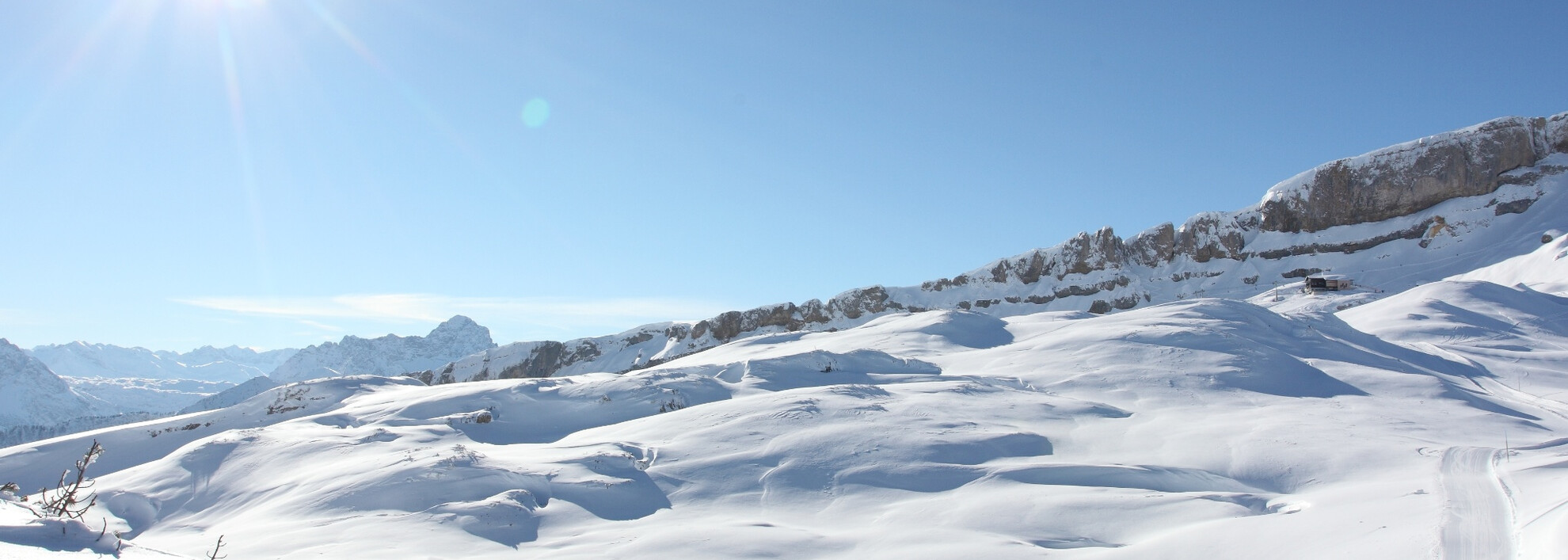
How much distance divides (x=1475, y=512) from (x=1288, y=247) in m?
80.7

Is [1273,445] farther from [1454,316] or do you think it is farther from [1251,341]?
[1454,316]

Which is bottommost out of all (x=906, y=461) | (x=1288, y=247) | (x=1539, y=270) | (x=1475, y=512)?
(x=1475, y=512)

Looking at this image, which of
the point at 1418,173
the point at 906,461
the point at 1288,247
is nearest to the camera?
the point at 906,461

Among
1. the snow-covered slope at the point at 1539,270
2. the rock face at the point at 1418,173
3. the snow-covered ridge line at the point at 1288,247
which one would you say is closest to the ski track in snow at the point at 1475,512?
the snow-covered slope at the point at 1539,270

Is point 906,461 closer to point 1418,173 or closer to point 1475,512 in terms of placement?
point 1475,512

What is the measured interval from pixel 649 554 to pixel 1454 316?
129ft

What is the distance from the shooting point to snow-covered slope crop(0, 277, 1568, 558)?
8.70 meters

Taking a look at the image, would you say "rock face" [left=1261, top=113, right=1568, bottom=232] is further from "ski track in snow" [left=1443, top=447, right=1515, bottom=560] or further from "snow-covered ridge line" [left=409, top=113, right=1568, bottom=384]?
"ski track in snow" [left=1443, top=447, right=1515, bottom=560]

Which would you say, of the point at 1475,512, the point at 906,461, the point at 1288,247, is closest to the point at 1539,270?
the point at 1288,247

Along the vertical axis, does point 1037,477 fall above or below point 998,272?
below

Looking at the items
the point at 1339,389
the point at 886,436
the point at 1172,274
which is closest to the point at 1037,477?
the point at 886,436

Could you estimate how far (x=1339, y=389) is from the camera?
19500 mm

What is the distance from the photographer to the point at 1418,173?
73.5 meters

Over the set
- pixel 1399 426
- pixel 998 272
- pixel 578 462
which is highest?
pixel 998 272
